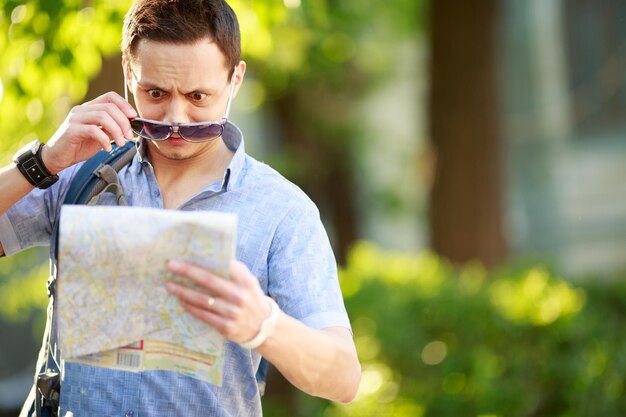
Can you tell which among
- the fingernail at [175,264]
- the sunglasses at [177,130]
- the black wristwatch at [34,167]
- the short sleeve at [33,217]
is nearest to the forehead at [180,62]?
the sunglasses at [177,130]

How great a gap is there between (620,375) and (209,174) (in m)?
4.54

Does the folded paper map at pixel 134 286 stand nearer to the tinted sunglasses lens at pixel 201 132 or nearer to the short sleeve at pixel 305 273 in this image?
the short sleeve at pixel 305 273

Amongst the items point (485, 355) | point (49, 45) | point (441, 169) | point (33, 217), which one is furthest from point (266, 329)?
point (441, 169)

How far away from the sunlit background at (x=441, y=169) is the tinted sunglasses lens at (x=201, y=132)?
227 cm

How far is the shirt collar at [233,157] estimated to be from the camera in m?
2.67

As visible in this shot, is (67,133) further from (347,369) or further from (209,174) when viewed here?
(347,369)

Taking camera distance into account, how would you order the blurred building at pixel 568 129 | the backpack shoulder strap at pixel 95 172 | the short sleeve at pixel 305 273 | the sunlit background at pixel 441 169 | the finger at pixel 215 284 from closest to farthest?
the finger at pixel 215 284 → the short sleeve at pixel 305 273 → the backpack shoulder strap at pixel 95 172 → the sunlit background at pixel 441 169 → the blurred building at pixel 568 129

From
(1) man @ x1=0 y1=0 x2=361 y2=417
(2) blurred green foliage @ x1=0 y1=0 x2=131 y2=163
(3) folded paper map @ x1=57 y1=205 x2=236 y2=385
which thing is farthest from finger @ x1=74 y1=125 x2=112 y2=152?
(2) blurred green foliage @ x1=0 y1=0 x2=131 y2=163

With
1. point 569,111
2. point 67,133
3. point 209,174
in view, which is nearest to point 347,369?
point 209,174

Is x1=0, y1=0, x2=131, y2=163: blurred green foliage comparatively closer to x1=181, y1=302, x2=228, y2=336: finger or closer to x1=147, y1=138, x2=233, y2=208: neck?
x1=147, y1=138, x2=233, y2=208: neck

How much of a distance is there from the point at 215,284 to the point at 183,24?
31.1 inches

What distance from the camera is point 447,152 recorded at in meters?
9.62

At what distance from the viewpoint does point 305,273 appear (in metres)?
2.49

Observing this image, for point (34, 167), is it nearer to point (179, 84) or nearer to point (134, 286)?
point (179, 84)
